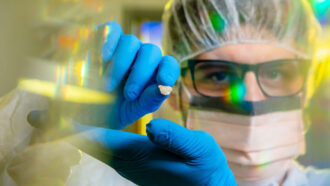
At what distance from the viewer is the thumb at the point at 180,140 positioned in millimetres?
361

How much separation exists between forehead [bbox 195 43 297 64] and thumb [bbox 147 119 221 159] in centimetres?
45

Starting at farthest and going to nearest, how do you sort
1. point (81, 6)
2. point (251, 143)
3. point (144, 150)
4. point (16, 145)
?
1. point (81, 6)
2. point (251, 143)
3. point (16, 145)
4. point (144, 150)

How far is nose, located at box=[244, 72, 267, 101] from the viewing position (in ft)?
2.55

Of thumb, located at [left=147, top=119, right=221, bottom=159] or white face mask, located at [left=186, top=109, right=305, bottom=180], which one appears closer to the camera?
thumb, located at [left=147, top=119, right=221, bottom=159]

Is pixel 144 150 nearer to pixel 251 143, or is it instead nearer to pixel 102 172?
pixel 102 172

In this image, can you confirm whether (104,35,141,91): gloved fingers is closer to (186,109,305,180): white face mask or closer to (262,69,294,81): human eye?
(186,109,305,180): white face mask

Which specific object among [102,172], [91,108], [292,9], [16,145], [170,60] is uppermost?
[292,9]

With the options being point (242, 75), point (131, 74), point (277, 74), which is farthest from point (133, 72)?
point (277, 74)

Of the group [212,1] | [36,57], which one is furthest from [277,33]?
[36,57]

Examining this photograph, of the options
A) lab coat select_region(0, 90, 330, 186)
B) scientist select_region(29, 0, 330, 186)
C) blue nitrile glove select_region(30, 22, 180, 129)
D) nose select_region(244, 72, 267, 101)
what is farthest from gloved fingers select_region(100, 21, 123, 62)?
nose select_region(244, 72, 267, 101)

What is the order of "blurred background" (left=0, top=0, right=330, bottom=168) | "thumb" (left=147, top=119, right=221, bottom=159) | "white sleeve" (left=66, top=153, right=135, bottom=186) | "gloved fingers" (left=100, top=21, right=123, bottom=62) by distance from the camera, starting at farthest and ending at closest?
1. "blurred background" (left=0, top=0, right=330, bottom=168)
2. "white sleeve" (left=66, top=153, right=135, bottom=186)
3. "gloved fingers" (left=100, top=21, right=123, bottom=62)
4. "thumb" (left=147, top=119, right=221, bottom=159)

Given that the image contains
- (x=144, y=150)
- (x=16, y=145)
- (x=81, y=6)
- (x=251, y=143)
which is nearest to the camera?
(x=144, y=150)

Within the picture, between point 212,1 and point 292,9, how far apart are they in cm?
28

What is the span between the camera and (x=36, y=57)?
79 cm
